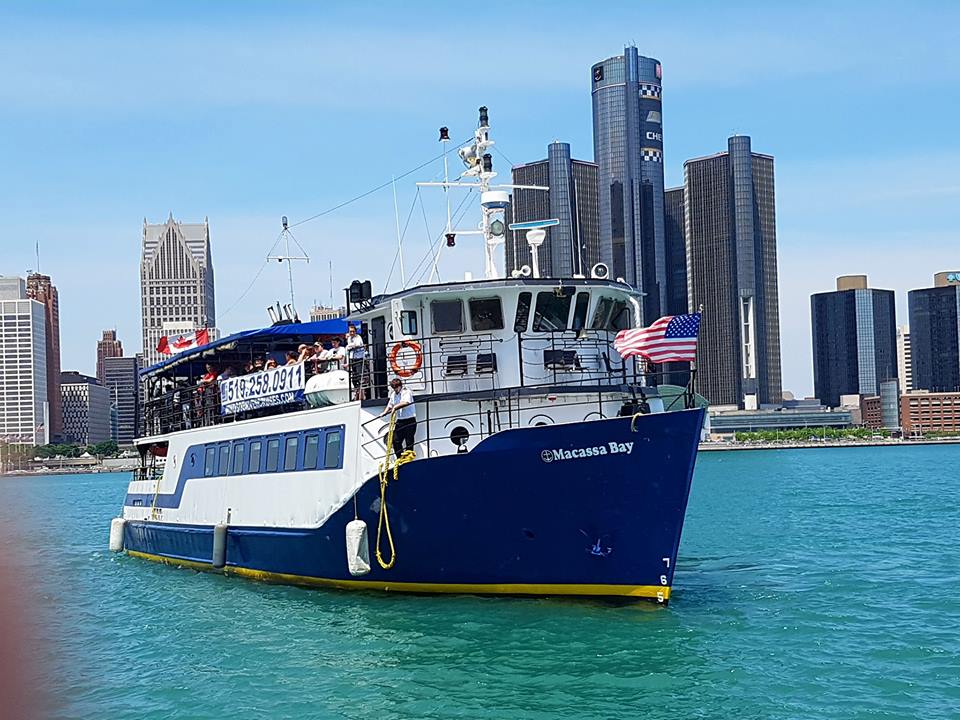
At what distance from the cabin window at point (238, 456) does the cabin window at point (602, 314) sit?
8.52 m

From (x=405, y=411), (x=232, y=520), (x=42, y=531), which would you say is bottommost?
(x=42, y=531)

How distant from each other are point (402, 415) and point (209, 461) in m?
8.44

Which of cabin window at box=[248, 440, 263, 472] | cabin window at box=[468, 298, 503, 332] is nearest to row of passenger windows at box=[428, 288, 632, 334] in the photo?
cabin window at box=[468, 298, 503, 332]

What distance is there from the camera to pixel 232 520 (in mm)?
23906

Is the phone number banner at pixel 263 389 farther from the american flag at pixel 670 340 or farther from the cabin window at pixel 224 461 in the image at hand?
the american flag at pixel 670 340

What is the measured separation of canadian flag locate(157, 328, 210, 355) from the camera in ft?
96.1

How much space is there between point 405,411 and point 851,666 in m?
8.46

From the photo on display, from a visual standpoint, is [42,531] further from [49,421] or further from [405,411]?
[49,421]

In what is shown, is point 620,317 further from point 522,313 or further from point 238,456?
point 238,456

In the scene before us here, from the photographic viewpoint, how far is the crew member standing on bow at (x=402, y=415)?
1861 centimetres

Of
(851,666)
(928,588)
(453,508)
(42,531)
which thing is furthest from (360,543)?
(42,531)

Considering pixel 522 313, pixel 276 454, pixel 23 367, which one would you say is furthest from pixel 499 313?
pixel 23 367

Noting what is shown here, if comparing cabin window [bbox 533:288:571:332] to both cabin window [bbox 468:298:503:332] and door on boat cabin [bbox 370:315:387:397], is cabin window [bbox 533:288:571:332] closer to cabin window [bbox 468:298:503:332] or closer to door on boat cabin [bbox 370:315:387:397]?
cabin window [bbox 468:298:503:332]

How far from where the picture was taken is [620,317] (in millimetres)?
20938
